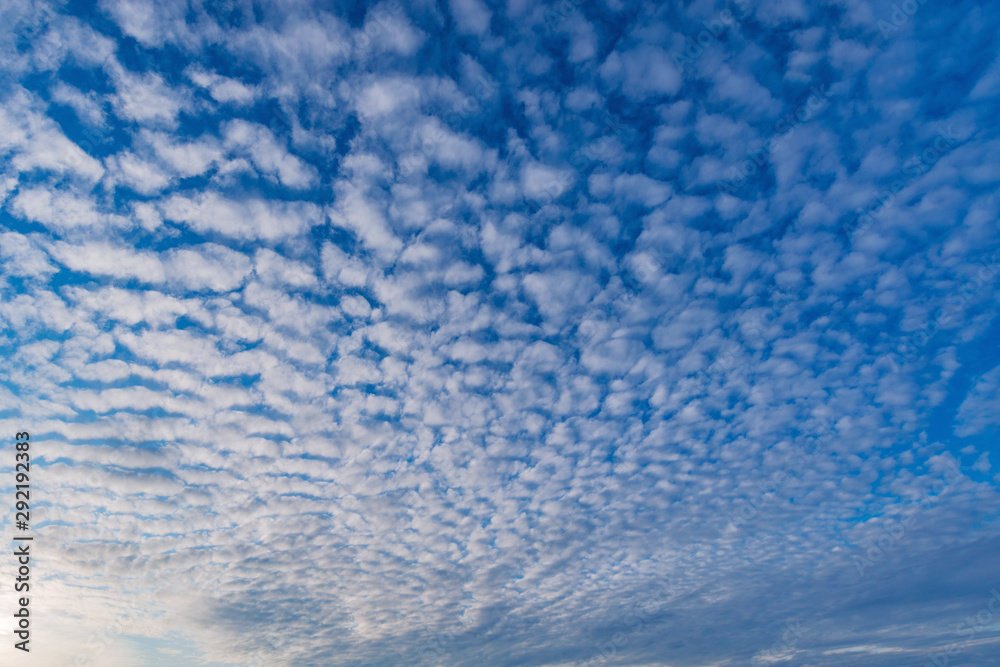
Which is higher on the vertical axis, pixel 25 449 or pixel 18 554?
pixel 25 449

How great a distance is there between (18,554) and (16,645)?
4099 mm

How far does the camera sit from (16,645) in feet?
91.6

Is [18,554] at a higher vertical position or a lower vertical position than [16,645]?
higher

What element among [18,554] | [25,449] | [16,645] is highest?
[25,449]

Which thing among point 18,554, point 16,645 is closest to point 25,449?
point 18,554

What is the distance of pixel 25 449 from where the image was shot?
2784 cm

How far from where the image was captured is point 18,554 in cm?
2833

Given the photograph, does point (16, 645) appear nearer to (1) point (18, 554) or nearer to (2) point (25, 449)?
(1) point (18, 554)

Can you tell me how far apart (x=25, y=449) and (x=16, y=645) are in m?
9.12

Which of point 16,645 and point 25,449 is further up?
point 25,449

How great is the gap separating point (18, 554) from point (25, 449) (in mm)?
5116
